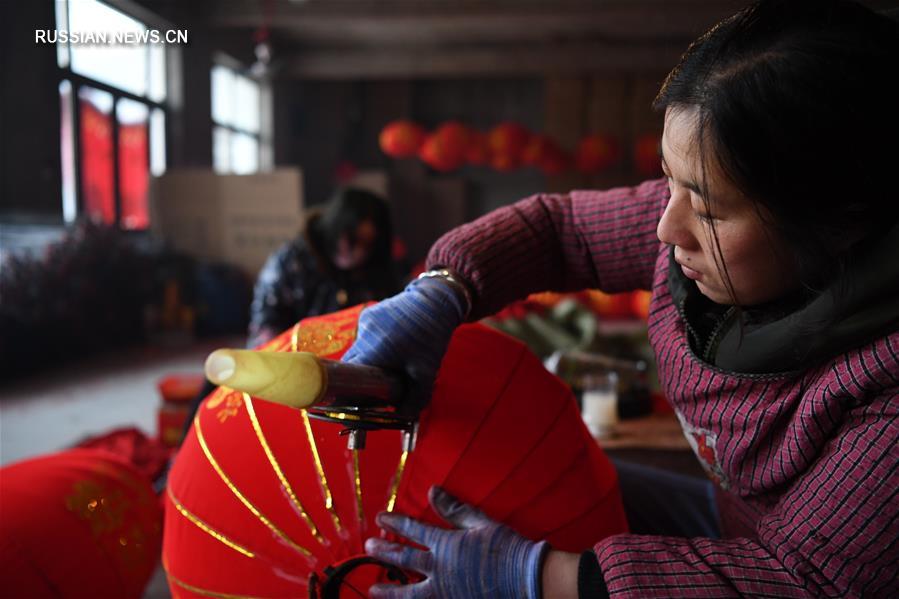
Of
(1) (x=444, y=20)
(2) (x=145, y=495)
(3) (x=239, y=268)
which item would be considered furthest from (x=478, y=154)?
(2) (x=145, y=495)

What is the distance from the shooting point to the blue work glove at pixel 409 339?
3.02ft

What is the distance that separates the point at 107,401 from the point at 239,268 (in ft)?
8.52

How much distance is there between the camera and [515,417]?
39.2 inches

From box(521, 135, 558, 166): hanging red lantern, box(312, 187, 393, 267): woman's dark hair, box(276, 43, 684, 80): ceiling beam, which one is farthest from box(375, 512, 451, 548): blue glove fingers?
box(276, 43, 684, 80): ceiling beam

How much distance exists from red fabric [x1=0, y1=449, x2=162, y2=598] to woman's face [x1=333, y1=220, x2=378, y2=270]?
5.26ft

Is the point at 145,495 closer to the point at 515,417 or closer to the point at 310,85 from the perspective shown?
the point at 515,417

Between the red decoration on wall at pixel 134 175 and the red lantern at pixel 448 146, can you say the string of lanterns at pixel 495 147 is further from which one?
the red decoration on wall at pixel 134 175

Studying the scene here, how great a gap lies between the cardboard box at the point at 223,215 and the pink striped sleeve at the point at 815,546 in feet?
19.3


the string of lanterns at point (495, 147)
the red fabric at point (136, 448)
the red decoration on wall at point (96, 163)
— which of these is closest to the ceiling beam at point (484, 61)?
the string of lanterns at point (495, 147)

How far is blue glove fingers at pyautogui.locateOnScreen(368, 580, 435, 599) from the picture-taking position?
84cm

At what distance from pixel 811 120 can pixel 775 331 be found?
0.77 feet

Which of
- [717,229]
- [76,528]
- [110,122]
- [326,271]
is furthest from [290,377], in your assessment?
[110,122]

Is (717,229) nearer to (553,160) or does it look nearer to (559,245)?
(559,245)

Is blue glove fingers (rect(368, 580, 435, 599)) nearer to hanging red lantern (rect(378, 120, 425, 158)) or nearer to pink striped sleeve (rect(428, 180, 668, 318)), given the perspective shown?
pink striped sleeve (rect(428, 180, 668, 318))
